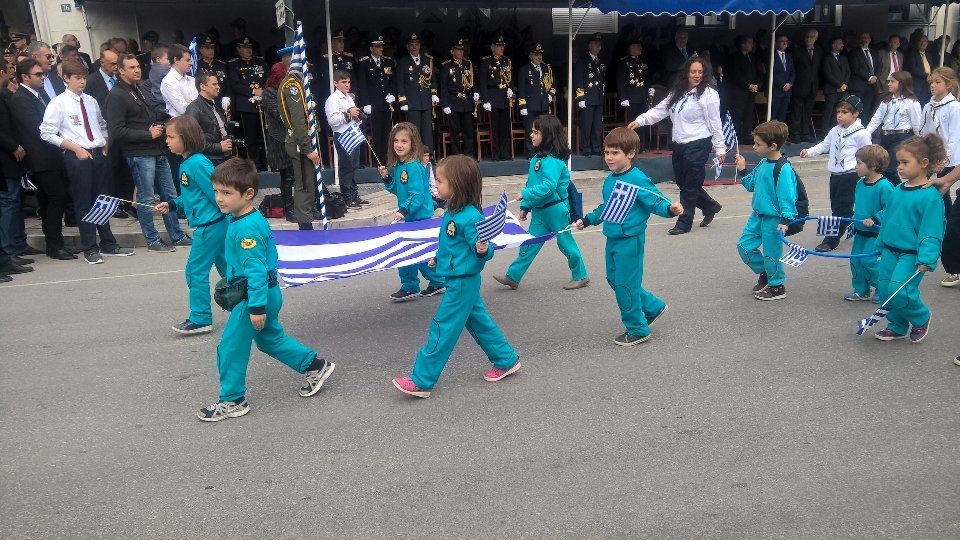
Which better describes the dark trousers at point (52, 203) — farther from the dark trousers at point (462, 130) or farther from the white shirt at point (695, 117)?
the white shirt at point (695, 117)

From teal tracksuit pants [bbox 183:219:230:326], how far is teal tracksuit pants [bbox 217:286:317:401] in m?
1.45

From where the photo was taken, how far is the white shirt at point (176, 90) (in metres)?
9.79

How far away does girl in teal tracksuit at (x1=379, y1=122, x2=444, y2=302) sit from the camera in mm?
6781

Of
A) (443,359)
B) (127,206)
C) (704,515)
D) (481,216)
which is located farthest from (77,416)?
(127,206)

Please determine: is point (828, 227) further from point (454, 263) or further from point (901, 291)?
point (454, 263)

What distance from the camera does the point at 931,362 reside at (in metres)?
5.37

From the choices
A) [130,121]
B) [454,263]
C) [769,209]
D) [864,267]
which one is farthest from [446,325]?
[130,121]

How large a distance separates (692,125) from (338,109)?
4.58m

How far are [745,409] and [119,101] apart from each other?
753 centimetres

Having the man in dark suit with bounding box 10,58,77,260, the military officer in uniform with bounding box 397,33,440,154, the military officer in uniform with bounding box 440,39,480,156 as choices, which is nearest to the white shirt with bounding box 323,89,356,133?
the military officer in uniform with bounding box 397,33,440,154

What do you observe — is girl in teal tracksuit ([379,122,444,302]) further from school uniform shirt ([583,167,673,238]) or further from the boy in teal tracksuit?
school uniform shirt ([583,167,673,238])

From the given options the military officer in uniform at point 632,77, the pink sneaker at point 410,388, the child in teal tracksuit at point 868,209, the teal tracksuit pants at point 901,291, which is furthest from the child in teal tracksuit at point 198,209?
the military officer in uniform at point 632,77

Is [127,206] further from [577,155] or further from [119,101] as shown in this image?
[577,155]

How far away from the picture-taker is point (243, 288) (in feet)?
15.2
